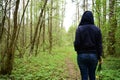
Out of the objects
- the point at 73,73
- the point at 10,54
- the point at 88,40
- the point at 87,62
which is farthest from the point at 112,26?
the point at 87,62

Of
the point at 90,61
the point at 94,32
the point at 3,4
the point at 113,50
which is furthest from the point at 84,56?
the point at 113,50

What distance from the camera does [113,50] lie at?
19141 mm

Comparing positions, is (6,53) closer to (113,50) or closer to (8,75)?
(8,75)

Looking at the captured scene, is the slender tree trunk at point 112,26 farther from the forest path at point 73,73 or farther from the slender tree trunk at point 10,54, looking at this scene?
the slender tree trunk at point 10,54

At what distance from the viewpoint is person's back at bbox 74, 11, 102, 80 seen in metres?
5.01

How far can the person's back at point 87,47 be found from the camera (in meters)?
5.01

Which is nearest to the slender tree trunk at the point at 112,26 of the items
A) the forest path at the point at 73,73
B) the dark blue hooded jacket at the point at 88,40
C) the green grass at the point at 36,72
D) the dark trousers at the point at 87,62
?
the forest path at the point at 73,73

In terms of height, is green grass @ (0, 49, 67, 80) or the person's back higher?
the person's back

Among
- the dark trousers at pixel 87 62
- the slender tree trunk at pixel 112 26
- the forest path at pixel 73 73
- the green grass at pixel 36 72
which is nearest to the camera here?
the dark trousers at pixel 87 62

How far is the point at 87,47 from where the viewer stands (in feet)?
16.5

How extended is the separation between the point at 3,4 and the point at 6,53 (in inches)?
103

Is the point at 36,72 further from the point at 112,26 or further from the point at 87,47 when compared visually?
the point at 87,47

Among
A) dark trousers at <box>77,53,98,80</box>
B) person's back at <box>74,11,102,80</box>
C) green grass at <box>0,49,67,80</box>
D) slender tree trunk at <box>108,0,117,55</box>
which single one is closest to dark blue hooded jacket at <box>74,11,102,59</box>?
person's back at <box>74,11,102,80</box>

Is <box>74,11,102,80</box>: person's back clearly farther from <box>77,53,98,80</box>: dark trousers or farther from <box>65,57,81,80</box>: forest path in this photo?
<box>65,57,81,80</box>: forest path
